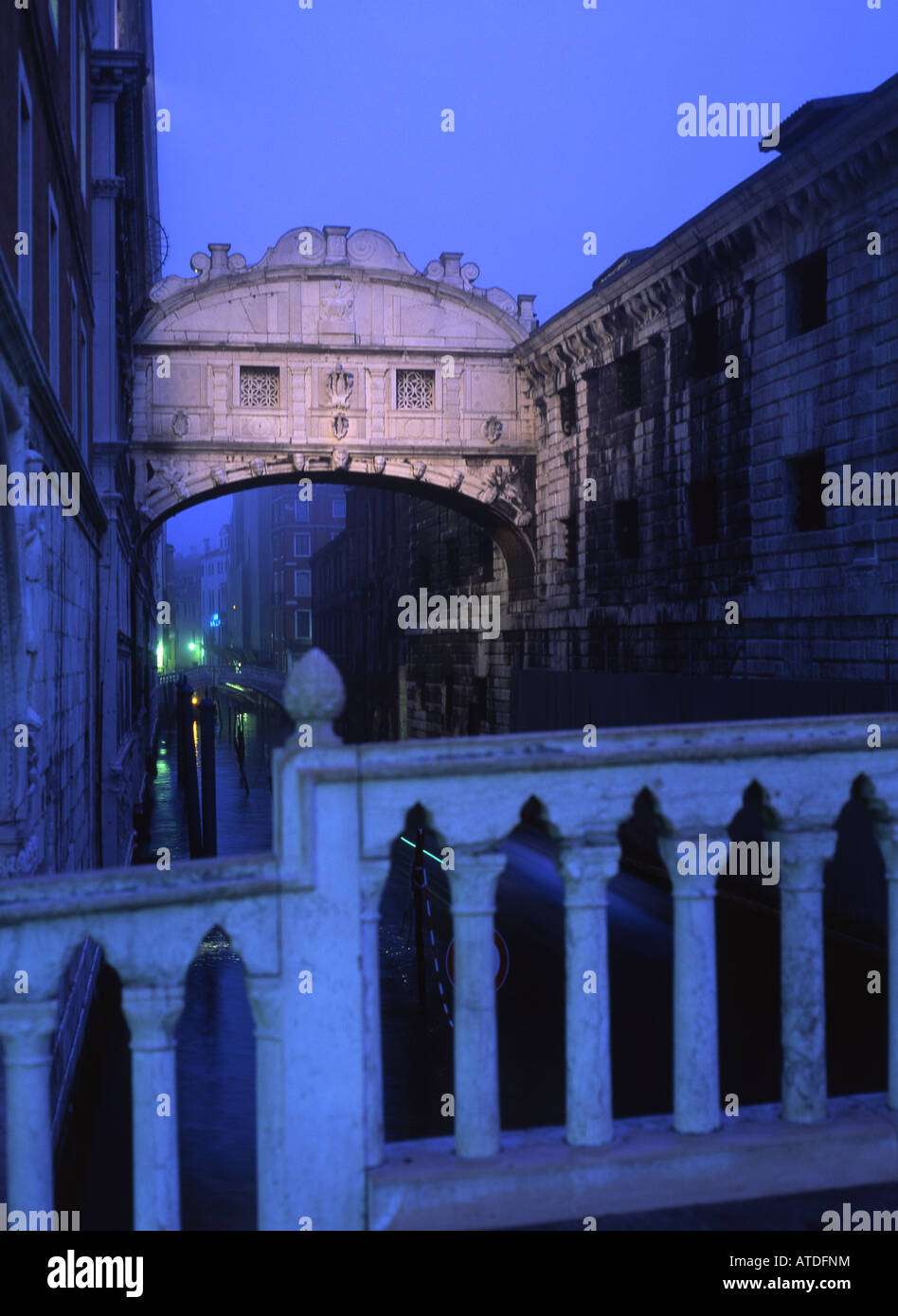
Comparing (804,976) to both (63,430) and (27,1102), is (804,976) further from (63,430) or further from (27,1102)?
(63,430)

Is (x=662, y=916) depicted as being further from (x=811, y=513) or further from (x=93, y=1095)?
(x=93, y=1095)

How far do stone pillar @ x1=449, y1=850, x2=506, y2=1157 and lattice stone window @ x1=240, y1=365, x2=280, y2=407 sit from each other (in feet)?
73.7

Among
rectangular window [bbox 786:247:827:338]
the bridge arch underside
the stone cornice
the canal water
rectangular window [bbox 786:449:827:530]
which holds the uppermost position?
the stone cornice

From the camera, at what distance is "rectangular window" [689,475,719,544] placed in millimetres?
18438

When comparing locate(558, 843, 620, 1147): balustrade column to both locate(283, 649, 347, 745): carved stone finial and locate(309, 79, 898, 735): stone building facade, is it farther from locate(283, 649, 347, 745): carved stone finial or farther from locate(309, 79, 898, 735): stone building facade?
locate(309, 79, 898, 735): stone building facade

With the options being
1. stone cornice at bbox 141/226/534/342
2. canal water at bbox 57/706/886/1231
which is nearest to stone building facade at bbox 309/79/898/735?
stone cornice at bbox 141/226/534/342

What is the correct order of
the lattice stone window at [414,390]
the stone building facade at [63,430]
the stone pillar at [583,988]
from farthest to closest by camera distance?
the lattice stone window at [414,390] < the stone building facade at [63,430] < the stone pillar at [583,988]

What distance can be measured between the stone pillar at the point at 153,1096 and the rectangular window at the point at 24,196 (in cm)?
499

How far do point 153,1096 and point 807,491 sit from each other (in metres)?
14.8

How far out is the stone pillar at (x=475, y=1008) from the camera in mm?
2818

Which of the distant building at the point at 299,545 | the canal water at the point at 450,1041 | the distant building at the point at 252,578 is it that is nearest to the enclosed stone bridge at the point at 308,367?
the canal water at the point at 450,1041

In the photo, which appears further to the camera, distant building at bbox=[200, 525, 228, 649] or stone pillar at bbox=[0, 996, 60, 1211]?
distant building at bbox=[200, 525, 228, 649]

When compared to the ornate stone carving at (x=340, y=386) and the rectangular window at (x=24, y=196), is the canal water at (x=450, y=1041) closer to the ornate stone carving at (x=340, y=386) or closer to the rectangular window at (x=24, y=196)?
the rectangular window at (x=24, y=196)

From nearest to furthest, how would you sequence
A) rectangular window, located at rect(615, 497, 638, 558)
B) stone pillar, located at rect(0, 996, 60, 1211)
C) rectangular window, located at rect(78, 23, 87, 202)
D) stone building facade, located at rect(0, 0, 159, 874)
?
stone pillar, located at rect(0, 996, 60, 1211)
stone building facade, located at rect(0, 0, 159, 874)
rectangular window, located at rect(78, 23, 87, 202)
rectangular window, located at rect(615, 497, 638, 558)
